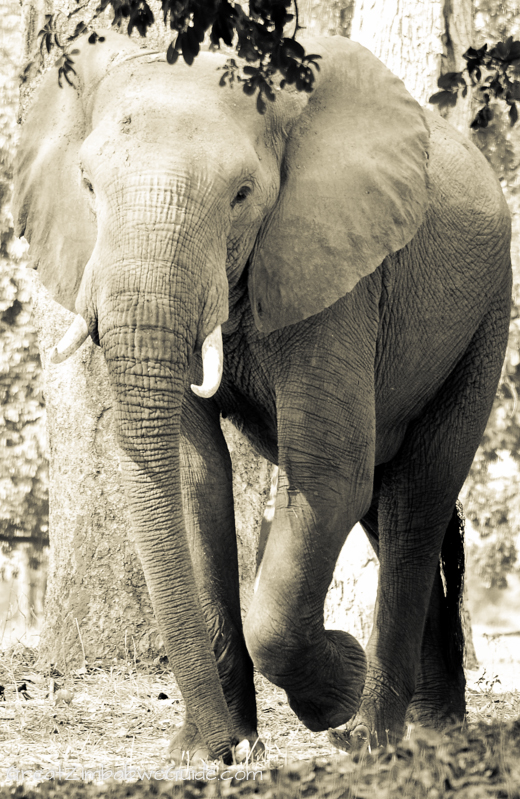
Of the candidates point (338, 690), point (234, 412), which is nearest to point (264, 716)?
point (338, 690)

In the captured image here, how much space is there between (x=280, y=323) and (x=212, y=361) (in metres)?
0.41

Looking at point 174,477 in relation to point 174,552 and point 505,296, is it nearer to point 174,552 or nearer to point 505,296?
point 174,552

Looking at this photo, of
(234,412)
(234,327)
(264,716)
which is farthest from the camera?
(264,716)

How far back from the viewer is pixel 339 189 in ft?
13.8

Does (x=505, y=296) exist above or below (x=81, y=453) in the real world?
above

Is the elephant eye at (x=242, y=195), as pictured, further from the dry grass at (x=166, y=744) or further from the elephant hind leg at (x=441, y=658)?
the elephant hind leg at (x=441, y=658)

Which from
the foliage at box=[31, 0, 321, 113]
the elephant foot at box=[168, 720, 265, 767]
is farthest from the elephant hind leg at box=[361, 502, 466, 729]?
the foliage at box=[31, 0, 321, 113]

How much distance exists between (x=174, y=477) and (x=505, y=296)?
79.7 inches

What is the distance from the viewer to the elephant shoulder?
482cm

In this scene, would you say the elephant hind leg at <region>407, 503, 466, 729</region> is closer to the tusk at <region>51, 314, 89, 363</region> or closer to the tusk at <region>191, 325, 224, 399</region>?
the tusk at <region>191, 325, 224, 399</region>

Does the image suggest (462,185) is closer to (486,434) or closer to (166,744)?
(166,744)

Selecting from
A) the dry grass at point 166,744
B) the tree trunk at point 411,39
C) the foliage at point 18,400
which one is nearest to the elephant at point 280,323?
the dry grass at point 166,744

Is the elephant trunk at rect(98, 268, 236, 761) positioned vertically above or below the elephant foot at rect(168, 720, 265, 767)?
above

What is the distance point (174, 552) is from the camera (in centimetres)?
387
